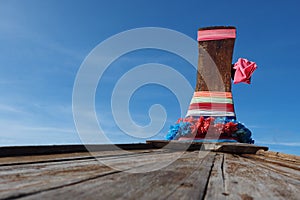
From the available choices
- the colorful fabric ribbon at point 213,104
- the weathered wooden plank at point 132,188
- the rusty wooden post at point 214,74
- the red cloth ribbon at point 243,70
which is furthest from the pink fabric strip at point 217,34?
the weathered wooden plank at point 132,188

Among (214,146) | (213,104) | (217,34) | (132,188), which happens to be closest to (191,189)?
(132,188)

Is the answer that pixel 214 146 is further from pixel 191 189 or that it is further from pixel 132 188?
pixel 132 188

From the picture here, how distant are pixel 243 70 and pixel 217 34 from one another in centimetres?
102

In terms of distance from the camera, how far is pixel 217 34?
6.76m

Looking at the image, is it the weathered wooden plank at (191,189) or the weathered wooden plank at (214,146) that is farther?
the weathered wooden plank at (214,146)

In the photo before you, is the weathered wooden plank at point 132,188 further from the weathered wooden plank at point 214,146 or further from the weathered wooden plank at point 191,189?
the weathered wooden plank at point 214,146

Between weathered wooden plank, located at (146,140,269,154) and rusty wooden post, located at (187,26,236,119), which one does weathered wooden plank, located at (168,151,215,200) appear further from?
rusty wooden post, located at (187,26,236,119)

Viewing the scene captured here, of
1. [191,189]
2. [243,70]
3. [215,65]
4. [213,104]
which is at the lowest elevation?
[191,189]

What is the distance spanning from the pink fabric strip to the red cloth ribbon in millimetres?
607

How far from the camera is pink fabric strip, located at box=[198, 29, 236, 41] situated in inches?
264

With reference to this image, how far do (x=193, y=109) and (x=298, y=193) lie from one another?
5315mm

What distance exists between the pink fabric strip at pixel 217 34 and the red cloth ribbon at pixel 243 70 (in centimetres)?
61

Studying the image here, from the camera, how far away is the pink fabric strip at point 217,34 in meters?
6.69

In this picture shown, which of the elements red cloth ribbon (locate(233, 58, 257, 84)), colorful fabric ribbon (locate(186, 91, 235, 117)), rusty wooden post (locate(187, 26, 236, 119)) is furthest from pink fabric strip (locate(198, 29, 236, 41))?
colorful fabric ribbon (locate(186, 91, 235, 117))
